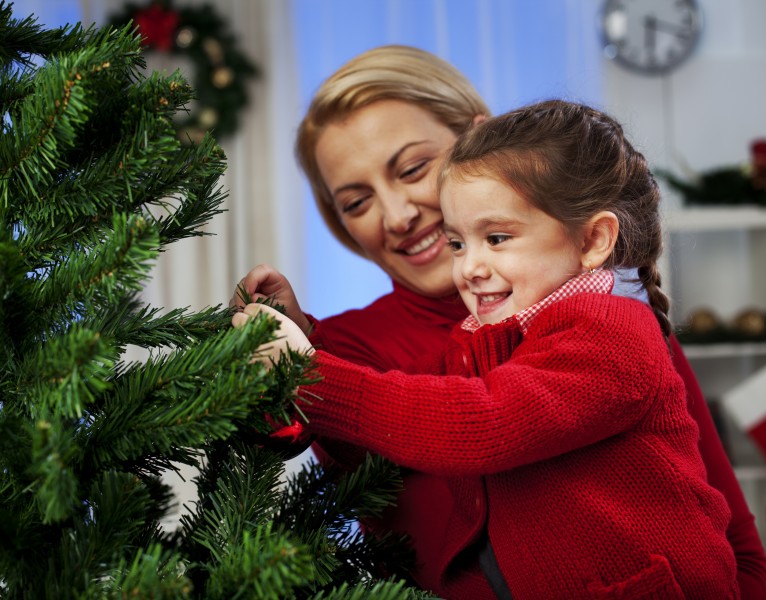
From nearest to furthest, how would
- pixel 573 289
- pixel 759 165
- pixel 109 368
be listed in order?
pixel 109 368
pixel 573 289
pixel 759 165

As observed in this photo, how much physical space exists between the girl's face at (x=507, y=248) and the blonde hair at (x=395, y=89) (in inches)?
15.3

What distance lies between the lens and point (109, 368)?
1.91 ft

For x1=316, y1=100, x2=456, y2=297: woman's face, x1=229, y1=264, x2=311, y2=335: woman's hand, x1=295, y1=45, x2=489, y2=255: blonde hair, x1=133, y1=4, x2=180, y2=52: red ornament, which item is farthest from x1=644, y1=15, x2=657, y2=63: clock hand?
x1=229, y1=264, x2=311, y2=335: woman's hand

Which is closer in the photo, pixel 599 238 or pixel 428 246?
pixel 599 238

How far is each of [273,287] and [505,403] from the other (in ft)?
1.07

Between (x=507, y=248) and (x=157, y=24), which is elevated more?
(x=157, y=24)

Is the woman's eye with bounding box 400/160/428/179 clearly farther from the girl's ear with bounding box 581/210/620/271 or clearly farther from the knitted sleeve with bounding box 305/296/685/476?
the knitted sleeve with bounding box 305/296/685/476

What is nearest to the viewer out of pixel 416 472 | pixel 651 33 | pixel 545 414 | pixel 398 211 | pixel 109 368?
pixel 109 368

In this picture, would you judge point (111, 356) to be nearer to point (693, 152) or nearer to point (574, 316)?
point (574, 316)

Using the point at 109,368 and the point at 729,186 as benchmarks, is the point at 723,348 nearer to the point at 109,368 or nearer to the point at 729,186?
the point at 729,186

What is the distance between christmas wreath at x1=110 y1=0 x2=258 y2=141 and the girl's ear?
286 centimetres

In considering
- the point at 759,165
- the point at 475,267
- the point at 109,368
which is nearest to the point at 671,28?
the point at 759,165

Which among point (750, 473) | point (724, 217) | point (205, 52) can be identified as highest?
point (205, 52)

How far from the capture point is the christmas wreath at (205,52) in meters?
3.59
